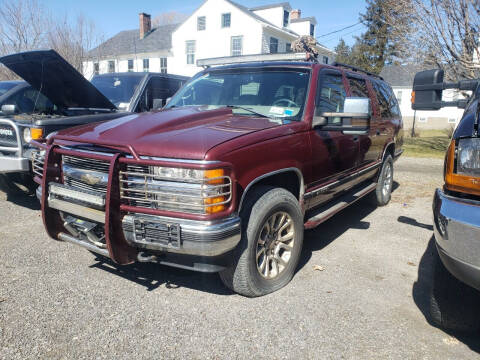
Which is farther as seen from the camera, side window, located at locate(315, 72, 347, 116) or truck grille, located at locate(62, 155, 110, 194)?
side window, located at locate(315, 72, 347, 116)

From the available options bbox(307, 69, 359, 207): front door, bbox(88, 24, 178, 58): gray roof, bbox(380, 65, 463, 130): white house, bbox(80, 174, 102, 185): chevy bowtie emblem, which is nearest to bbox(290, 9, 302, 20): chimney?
bbox(380, 65, 463, 130): white house

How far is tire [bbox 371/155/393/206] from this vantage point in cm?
608

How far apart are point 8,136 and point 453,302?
546 cm

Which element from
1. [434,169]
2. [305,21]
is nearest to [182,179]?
[434,169]

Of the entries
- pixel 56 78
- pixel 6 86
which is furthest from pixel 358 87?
pixel 6 86

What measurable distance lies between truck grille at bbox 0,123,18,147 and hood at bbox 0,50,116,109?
75 centimetres

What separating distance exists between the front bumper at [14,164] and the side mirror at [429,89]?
4.63m

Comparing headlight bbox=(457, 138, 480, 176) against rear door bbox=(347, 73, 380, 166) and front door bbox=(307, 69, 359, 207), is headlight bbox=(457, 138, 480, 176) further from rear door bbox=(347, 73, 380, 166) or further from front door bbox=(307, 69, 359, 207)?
rear door bbox=(347, 73, 380, 166)

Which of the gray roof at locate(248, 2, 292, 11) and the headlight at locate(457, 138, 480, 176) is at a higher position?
the gray roof at locate(248, 2, 292, 11)

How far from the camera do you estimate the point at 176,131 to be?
3.02 m

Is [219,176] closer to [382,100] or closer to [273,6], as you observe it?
[382,100]

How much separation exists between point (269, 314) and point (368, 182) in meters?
3.49

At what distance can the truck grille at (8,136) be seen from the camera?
5027 mm

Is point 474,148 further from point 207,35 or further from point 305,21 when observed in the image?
point 305,21
